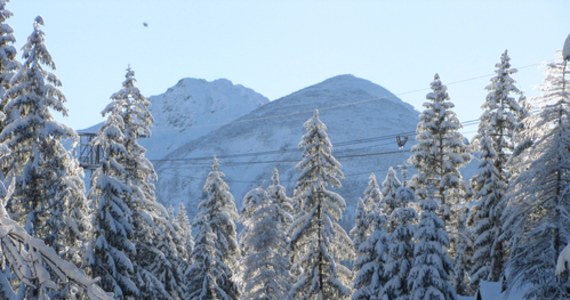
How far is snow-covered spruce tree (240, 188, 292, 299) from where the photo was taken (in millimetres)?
33062

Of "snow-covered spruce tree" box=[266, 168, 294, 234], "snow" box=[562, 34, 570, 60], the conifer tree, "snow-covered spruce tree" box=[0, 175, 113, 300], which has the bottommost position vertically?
the conifer tree

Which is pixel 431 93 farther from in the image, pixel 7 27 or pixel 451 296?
pixel 7 27

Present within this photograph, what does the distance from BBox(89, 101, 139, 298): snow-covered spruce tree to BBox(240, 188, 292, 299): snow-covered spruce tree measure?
908 centimetres

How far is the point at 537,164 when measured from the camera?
1972 cm

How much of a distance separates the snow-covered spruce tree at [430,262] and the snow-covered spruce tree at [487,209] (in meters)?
6.00

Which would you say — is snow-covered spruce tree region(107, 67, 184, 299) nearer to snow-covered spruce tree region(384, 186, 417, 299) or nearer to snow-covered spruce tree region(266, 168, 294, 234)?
snow-covered spruce tree region(266, 168, 294, 234)

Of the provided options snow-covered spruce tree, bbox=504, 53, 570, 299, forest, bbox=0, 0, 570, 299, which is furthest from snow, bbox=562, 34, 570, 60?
snow-covered spruce tree, bbox=504, 53, 570, 299

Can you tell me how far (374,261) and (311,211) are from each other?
3.95 m

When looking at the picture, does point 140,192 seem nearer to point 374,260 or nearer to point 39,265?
point 374,260

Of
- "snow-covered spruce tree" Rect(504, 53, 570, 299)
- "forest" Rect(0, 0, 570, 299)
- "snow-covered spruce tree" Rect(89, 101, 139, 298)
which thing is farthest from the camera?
"snow-covered spruce tree" Rect(89, 101, 139, 298)

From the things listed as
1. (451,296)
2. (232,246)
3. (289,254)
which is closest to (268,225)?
(289,254)

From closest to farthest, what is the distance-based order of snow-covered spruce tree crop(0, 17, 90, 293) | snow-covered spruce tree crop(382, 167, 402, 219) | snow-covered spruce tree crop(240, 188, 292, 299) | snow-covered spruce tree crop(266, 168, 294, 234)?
1. snow-covered spruce tree crop(0, 17, 90, 293)
2. snow-covered spruce tree crop(382, 167, 402, 219)
3. snow-covered spruce tree crop(240, 188, 292, 299)
4. snow-covered spruce tree crop(266, 168, 294, 234)

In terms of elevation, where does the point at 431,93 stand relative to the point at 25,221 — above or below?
above

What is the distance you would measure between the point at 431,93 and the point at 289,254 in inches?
488
